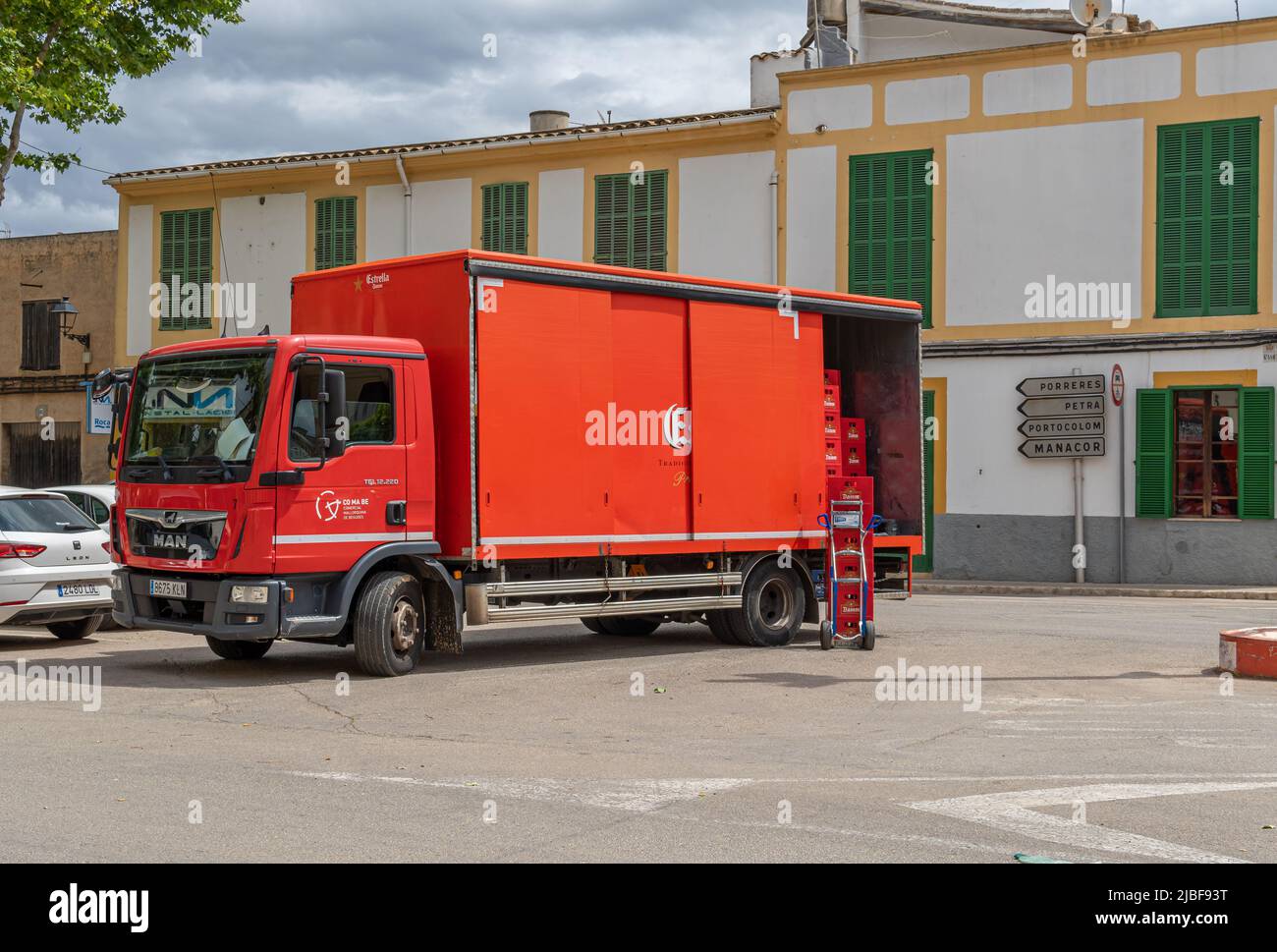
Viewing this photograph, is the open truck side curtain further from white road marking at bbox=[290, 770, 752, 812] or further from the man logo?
white road marking at bbox=[290, 770, 752, 812]

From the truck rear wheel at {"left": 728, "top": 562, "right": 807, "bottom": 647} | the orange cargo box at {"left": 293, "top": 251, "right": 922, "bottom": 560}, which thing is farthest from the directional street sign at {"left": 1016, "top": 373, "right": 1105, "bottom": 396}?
the truck rear wheel at {"left": 728, "top": 562, "right": 807, "bottom": 647}

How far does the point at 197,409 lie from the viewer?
12.0 m

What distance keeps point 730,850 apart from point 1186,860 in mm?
1803

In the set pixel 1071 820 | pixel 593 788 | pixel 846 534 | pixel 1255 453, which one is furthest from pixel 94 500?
pixel 1255 453

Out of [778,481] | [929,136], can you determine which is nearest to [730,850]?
[778,481]

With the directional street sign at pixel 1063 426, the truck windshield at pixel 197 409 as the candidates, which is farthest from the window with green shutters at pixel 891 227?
the truck windshield at pixel 197 409

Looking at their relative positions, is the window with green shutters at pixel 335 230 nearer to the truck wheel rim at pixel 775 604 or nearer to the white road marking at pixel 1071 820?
the truck wheel rim at pixel 775 604

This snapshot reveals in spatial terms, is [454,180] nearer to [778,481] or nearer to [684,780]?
[778,481]

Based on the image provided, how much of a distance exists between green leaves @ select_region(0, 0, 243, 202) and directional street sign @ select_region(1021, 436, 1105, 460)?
14.0 meters

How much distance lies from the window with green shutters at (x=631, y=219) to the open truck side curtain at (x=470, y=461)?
1367 cm

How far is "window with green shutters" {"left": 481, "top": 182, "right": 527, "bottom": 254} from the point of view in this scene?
1172 inches

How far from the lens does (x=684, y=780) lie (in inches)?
311

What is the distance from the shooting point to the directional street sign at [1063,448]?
2486cm

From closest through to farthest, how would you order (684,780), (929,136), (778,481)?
(684,780)
(778,481)
(929,136)
